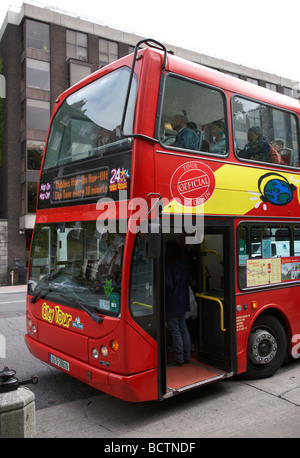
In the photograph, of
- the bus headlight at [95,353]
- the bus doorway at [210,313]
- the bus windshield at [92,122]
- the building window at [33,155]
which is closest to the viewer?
the bus headlight at [95,353]

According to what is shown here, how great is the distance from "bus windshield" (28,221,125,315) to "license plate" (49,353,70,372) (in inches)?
26.5

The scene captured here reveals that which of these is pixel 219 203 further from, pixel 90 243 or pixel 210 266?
pixel 90 243

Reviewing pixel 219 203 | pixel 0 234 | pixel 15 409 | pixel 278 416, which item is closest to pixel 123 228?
pixel 219 203

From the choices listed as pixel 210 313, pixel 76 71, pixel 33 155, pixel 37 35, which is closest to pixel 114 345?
pixel 210 313

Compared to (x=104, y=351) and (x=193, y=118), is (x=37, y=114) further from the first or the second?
(x=104, y=351)

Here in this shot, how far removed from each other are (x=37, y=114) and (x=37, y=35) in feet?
17.5

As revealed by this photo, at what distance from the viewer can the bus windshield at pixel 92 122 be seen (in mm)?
4543

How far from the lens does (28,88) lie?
26594mm

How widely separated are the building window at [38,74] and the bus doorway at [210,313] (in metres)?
24.5

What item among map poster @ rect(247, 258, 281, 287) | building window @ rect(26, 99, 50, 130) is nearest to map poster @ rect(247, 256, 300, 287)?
map poster @ rect(247, 258, 281, 287)

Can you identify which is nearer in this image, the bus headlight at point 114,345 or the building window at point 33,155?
the bus headlight at point 114,345

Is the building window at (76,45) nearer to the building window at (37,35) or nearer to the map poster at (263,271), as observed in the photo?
the building window at (37,35)

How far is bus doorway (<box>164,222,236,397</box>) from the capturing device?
16.5 feet

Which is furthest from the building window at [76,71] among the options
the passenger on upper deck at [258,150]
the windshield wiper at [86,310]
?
the windshield wiper at [86,310]
